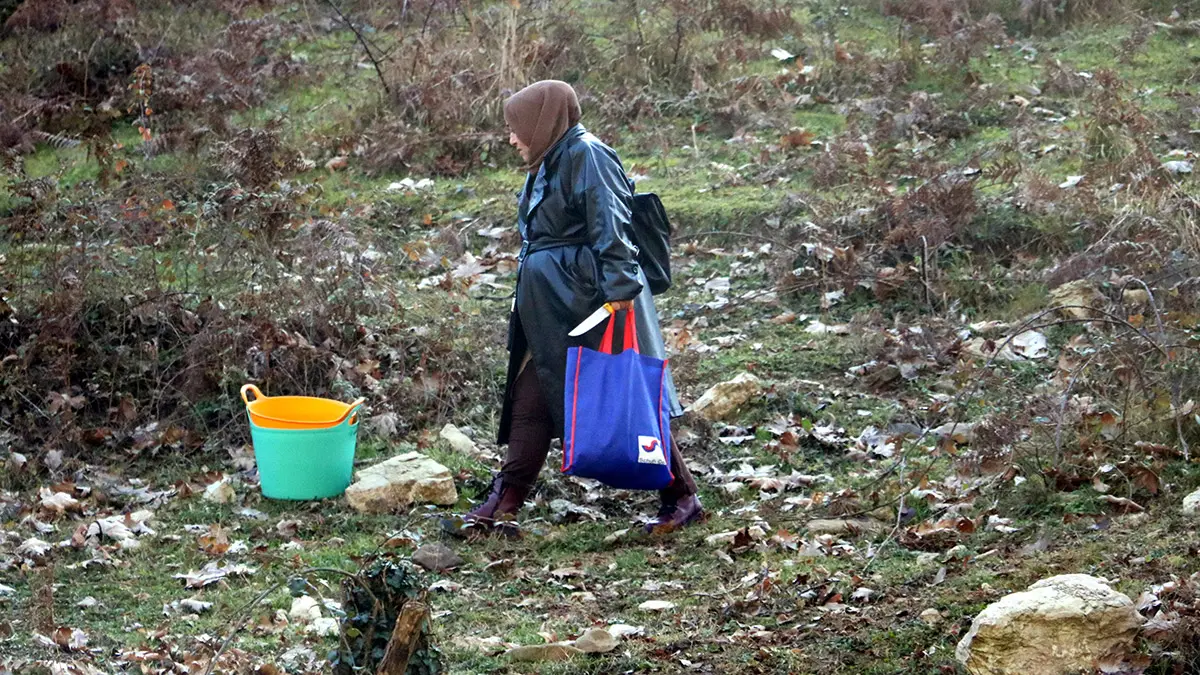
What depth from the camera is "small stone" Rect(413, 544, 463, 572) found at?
508 cm

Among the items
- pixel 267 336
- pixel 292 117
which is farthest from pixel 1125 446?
pixel 292 117

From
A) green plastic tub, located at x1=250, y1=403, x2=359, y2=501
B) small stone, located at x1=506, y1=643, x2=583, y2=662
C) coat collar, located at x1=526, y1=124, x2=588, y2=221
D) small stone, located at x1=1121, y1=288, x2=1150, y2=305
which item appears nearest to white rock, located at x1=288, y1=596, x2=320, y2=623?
small stone, located at x1=506, y1=643, x2=583, y2=662

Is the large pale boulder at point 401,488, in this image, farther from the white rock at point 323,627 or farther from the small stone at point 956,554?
the small stone at point 956,554

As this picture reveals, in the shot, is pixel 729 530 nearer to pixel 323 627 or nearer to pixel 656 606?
pixel 656 606

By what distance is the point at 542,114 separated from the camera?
5.28 meters

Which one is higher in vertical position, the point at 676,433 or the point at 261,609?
the point at 261,609

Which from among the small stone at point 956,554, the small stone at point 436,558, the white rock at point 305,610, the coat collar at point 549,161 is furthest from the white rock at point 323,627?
the small stone at point 956,554

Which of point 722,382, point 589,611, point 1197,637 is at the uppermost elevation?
point 1197,637

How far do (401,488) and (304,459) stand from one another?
450 millimetres

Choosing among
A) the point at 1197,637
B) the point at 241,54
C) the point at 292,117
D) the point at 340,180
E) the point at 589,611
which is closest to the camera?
the point at 1197,637

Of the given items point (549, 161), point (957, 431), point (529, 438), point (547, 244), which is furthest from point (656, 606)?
point (957, 431)

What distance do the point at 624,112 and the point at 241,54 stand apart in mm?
3844

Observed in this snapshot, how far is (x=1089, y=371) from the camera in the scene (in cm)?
607

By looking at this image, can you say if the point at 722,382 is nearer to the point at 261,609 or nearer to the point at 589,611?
the point at 589,611
